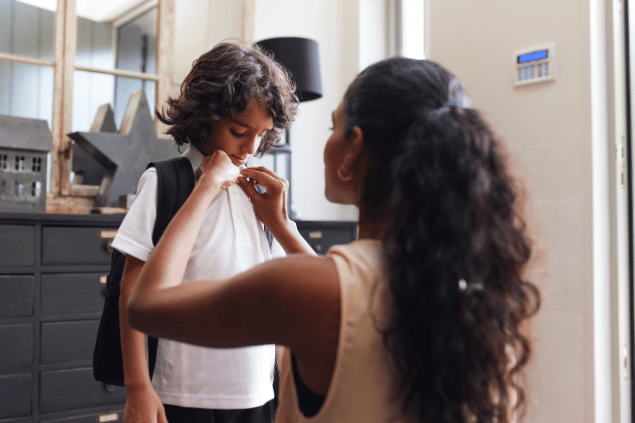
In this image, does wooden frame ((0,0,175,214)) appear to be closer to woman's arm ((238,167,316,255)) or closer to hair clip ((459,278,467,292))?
woman's arm ((238,167,316,255))

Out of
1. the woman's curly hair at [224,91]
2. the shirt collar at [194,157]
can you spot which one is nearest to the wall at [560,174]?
the woman's curly hair at [224,91]

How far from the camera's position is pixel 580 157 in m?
2.20

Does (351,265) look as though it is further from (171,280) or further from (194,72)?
(194,72)

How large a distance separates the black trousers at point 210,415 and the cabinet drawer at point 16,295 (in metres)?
1.33

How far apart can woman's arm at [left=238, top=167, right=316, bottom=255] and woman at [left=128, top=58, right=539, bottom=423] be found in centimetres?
38

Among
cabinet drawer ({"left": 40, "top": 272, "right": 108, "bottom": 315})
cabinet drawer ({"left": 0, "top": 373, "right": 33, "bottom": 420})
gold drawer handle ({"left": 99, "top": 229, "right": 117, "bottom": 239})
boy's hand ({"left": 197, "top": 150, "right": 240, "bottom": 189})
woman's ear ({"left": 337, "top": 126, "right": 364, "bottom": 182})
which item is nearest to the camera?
woman's ear ({"left": 337, "top": 126, "right": 364, "bottom": 182})

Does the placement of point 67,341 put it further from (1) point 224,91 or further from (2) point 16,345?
(1) point 224,91

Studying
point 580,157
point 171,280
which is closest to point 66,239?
point 171,280

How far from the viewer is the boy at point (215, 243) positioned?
91 cm

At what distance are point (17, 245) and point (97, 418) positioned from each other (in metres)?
0.73

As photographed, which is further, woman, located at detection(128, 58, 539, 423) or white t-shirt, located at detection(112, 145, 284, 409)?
white t-shirt, located at detection(112, 145, 284, 409)

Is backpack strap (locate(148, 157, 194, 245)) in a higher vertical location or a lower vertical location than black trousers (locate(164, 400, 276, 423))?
higher

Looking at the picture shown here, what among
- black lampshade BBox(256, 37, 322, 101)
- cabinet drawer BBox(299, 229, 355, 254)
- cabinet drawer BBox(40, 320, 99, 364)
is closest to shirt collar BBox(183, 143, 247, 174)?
cabinet drawer BBox(40, 320, 99, 364)

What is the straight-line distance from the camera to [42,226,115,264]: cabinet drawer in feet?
6.64
